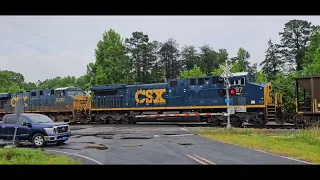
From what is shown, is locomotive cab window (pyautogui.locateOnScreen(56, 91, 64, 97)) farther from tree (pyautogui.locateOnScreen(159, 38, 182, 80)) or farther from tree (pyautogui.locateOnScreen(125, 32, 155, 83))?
tree (pyautogui.locateOnScreen(159, 38, 182, 80))

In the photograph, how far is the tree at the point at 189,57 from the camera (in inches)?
2716

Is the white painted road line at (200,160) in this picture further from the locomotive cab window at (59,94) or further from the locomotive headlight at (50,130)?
the locomotive cab window at (59,94)

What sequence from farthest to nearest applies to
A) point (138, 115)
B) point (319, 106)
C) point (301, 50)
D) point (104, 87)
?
1. point (301, 50)
2. point (104, 87)
3. point (138, 115)
4. point (319, 106)

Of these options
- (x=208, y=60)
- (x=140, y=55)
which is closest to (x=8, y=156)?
(x=140, y=55)

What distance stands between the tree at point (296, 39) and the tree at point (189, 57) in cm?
1914

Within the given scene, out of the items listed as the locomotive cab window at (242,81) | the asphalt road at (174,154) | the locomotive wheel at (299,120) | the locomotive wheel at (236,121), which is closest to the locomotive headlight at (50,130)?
the asphalt road at (174,154)

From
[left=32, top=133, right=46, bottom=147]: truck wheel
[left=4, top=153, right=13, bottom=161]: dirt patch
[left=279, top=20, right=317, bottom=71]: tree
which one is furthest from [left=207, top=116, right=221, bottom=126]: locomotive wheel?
[left=279, top=20, right=317, bottom=71]: tree

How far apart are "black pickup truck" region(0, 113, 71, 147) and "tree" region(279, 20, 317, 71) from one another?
5490cm

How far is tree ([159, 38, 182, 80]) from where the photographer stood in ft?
218

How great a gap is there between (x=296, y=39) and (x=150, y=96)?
4748cm
